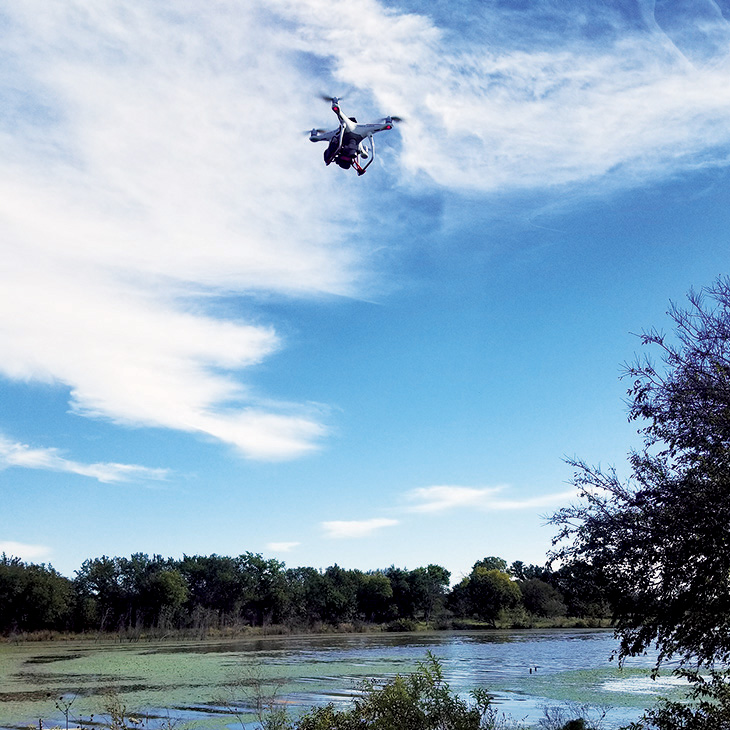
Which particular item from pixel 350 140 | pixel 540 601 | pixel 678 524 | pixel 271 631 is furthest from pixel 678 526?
pixel 540 601

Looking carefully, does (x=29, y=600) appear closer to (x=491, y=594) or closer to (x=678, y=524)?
(x=491, y=594)

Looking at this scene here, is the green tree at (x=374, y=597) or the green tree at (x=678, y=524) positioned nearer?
the green tree at (x=678, y=524)

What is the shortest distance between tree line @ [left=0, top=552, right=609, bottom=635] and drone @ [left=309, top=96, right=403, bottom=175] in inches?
2592

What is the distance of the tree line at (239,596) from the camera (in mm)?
79812

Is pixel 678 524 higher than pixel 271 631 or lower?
higher

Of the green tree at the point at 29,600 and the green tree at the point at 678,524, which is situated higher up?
the green tree at the point at 678,524

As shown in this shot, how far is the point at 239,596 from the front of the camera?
9750cm

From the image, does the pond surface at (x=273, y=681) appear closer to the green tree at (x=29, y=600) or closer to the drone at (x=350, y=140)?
the drone at (x=350, y=140)

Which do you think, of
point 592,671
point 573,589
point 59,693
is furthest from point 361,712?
point 592,671

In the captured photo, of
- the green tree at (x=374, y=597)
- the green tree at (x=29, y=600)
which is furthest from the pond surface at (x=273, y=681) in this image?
the green tree at (x=374, y=597)

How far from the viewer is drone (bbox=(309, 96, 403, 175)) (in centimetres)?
1395

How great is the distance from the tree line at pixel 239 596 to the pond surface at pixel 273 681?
80.3 ft

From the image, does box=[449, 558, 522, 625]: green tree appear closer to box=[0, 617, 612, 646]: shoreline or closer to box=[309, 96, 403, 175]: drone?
box=[0, 617, 612, 646]: shoreline

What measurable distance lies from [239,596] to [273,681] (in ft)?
226
